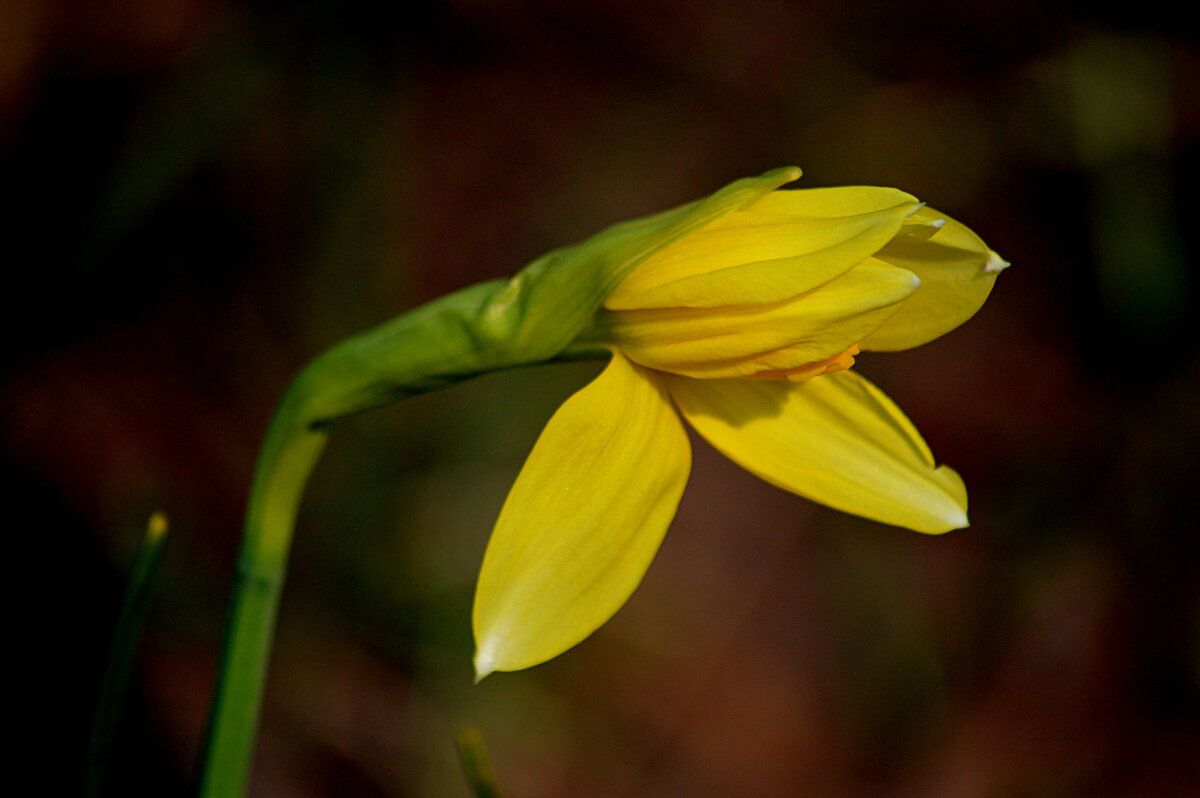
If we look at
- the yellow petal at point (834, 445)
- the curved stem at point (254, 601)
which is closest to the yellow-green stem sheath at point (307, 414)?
the curved stem at point (254, 601)

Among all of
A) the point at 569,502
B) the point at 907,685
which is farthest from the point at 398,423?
the point at 569,502

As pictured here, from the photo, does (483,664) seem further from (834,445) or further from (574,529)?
(834,445)

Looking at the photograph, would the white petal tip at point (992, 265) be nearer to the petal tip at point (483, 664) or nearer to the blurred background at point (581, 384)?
the petal tip at point (483, 664)

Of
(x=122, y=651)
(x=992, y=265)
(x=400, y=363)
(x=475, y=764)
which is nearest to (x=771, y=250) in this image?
(x=992, y=265)

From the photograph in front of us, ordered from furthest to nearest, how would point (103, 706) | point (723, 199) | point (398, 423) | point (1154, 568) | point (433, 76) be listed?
point (433, 76)
point (1154, 568)
point (398, 423)
point (103, 706)
point (723, 199)

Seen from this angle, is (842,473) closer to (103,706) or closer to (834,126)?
(103,706)

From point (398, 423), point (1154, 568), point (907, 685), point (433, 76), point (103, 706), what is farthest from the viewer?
point (433, 76)
